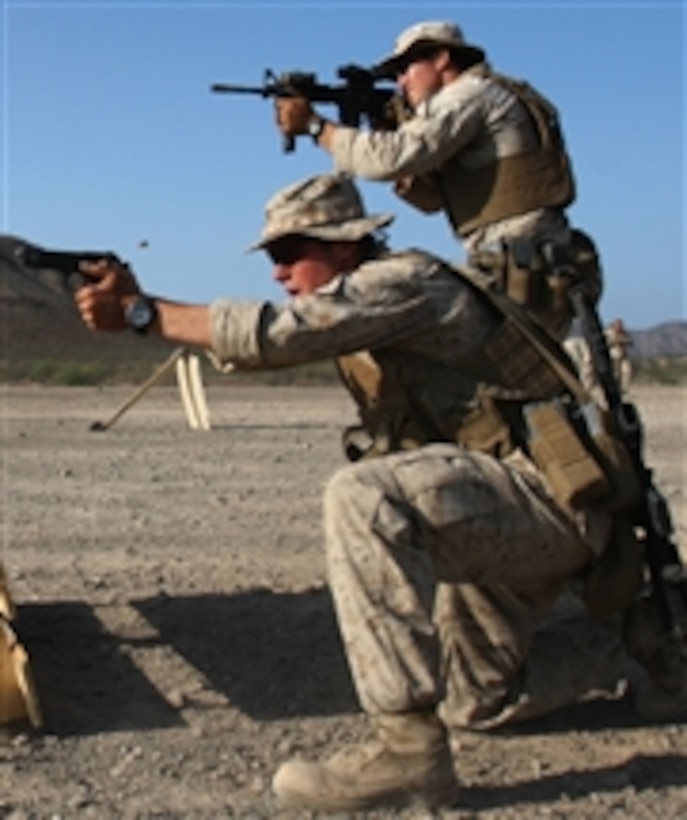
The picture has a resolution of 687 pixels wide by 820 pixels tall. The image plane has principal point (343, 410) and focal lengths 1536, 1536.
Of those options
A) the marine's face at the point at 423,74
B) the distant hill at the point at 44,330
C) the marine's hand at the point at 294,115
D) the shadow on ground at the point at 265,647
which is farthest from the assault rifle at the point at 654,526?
the distant hill at the point at 44,330

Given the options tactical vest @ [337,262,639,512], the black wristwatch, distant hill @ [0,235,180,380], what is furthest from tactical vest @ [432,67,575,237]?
distant hill @ [0,235,180,380]

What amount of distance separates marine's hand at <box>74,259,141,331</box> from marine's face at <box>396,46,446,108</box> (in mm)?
1905

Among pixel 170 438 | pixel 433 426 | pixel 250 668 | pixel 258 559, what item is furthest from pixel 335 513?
pixel 170 438

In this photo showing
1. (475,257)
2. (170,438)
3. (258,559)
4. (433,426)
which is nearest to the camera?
(433,426)

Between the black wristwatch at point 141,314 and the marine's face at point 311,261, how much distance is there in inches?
14.6

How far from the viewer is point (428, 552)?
3.62m

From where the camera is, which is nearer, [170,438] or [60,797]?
[60,797]

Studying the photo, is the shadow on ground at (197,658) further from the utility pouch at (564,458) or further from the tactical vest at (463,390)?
→ the utility pouch at (564,458)

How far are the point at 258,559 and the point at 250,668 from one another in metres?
1.86

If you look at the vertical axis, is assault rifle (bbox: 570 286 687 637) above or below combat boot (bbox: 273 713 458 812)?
above

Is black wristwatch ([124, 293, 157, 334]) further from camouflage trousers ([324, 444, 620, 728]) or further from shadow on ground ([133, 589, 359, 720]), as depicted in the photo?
shadow on ground ([133, 589, 359, 720])

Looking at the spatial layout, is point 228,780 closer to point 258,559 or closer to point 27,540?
point 258,559

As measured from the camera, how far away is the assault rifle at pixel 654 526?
3.90 meters

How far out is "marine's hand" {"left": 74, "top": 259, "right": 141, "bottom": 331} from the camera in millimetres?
3734
